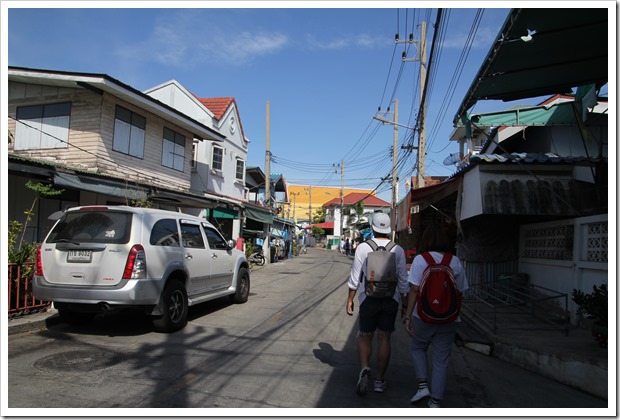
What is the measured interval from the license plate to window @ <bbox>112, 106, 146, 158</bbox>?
782cm

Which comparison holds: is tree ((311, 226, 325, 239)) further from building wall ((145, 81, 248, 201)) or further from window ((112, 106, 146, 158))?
window ((112, 106, 146, 158))

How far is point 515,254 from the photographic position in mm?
10359

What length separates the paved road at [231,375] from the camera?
158 inches

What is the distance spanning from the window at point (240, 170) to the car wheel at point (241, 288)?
14.3 meters

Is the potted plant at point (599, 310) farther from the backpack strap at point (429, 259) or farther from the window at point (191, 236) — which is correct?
the window at point (191, 236)

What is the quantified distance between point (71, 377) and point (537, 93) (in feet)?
25.9

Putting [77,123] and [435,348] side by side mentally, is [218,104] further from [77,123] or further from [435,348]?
[435,348]

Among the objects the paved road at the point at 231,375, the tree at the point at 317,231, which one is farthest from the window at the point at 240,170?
the tree at the point at 317,231

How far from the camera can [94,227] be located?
6.42m

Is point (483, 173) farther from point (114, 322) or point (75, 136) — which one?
point (75, 136)

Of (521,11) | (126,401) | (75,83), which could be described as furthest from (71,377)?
(75,83)

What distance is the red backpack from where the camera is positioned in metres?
4.06

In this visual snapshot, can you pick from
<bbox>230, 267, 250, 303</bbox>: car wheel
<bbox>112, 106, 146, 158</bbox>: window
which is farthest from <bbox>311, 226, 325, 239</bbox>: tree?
<bbox>230, 267, 250, 303</bbox>: car wheel

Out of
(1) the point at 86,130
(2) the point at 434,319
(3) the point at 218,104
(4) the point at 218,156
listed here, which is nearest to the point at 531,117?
(2) the point at 434,319
